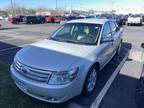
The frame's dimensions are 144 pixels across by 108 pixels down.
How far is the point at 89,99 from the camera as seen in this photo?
3.95 meters

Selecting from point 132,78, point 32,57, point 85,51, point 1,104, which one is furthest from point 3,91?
point 132,78

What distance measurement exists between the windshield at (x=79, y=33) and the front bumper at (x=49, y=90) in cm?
158

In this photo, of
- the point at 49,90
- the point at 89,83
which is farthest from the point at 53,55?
the point at 89,83

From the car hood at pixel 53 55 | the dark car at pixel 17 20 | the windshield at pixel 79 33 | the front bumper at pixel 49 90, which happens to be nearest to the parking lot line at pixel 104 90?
the front bumper at pixel 49 90

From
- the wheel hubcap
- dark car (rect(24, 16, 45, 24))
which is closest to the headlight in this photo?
the wheel hubcap

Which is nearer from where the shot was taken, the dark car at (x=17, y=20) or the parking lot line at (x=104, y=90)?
the parking lot line at (x=104, y=90)

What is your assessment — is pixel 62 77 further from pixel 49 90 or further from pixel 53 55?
pixel 53 55

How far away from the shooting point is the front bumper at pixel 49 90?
122 inches

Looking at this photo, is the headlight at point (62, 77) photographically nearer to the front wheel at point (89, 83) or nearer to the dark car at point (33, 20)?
the front wheel at point (89, 83)

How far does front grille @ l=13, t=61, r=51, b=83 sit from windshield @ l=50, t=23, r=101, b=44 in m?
1.58

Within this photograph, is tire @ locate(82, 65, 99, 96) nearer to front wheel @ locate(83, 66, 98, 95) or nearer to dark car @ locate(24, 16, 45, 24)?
front wheel @ locate(83, 66, 98, 95)

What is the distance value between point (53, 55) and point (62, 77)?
0.66 meters

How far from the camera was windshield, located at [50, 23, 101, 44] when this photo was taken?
463 centimetres

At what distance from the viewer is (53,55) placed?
144 inches
